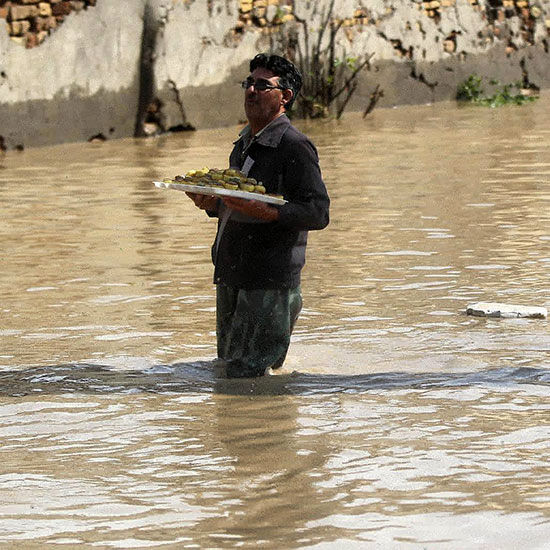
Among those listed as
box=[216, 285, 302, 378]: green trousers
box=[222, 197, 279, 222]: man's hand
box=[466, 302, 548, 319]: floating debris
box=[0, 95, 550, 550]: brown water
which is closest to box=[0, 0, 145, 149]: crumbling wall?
box=[0, 95, 550, 550]: brown water

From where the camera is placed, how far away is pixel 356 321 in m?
6.70

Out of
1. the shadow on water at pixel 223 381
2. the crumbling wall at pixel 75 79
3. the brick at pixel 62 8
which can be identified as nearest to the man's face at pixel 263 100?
the shadow on water at pixel 223 381

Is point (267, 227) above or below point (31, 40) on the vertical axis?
below

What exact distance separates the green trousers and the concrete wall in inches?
317

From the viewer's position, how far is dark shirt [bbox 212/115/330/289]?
540 centimetres

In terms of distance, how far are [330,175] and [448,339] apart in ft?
18.1

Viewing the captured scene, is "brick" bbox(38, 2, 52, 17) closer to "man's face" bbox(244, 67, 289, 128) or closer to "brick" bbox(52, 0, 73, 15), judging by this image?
"brick" bbox(52, 0, 73, 15)

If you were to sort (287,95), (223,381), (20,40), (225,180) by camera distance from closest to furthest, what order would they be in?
(225,180) → (287,95) → (223,381) → (20,40)

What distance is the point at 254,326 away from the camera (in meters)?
5.57

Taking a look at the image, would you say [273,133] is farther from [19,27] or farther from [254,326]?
[19,27]

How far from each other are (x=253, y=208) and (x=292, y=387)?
0.69 m

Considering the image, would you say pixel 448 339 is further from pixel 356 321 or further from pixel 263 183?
pixel 263 183

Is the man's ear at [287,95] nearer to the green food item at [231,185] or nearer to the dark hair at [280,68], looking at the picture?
the dark hair at [280,68]

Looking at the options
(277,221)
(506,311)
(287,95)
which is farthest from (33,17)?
(277,221)
